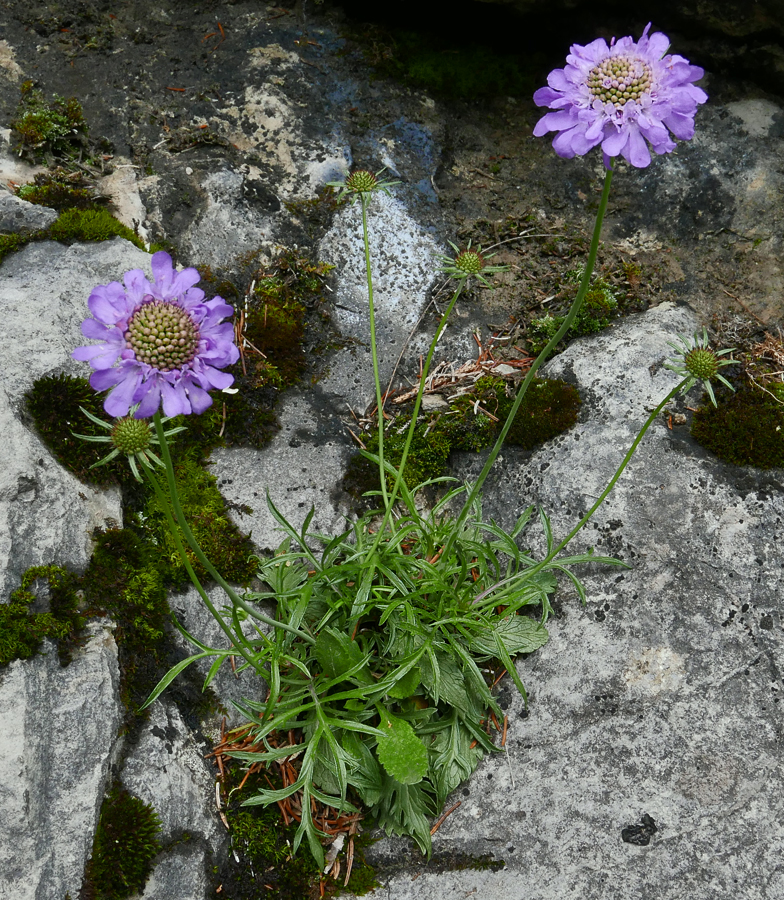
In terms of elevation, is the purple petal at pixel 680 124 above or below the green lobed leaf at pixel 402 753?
above

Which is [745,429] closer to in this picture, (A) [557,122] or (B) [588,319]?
(B) [588,319]

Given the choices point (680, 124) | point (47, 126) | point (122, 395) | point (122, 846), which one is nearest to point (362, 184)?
point (680, 124)

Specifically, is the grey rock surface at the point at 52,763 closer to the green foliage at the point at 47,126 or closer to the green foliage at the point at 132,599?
the green foliage at the point at 132,599

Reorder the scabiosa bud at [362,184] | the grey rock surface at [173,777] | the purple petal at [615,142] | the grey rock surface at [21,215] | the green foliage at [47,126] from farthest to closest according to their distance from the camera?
the green foliage at [47,126]
the grey rock surface at [21,215]
the scabiosa bud at [362,184]
the grey rock surface at [173,777]
the purple petal at [615,142]

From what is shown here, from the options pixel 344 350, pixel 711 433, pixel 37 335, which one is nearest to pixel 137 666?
pixel 37 335

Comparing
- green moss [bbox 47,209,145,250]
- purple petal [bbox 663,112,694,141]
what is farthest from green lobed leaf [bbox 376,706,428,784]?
green moss [bbox 47,209,145,250]

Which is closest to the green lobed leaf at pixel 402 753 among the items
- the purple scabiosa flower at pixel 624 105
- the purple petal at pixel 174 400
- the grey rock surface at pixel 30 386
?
the grey rock surface at pixel 30 386
